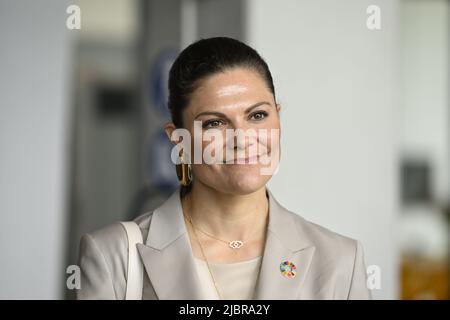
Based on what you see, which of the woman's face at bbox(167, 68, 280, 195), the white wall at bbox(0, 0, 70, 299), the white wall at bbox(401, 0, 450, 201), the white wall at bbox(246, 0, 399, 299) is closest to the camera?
the woman's face at bbox(167, 68, 280, 195)

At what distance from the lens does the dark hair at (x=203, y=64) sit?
68 centimetres

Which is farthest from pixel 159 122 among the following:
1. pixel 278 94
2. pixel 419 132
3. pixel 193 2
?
pixel 419 132

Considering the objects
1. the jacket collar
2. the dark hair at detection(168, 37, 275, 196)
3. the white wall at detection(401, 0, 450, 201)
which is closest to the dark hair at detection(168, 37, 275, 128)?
the dark hair at detection(168, 37, 275, 196)

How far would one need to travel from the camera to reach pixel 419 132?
13.0 feet

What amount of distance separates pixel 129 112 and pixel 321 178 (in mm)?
3472

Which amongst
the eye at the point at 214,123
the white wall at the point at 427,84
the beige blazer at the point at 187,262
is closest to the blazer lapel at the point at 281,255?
the beige blazer at the point at 187,262

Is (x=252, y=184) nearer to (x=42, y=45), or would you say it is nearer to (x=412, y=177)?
(x=42, y=45)

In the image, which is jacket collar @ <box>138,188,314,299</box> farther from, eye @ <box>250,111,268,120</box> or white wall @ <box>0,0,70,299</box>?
white wall @ <box>0,0,70,299</box>

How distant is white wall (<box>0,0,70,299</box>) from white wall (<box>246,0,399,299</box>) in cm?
62

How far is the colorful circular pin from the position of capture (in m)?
0.70

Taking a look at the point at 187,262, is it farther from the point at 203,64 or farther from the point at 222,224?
the point at 203,64

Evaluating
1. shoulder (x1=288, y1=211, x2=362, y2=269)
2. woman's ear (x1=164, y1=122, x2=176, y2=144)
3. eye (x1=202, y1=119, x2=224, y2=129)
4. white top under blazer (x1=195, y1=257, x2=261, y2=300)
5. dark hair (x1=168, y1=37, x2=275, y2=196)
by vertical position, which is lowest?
white top under blazer (x1=195, y1=257, x2=261, y2=300)

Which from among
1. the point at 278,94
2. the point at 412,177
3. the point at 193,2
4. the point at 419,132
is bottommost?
the point at 412,177

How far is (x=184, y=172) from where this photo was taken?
0.71 metres
